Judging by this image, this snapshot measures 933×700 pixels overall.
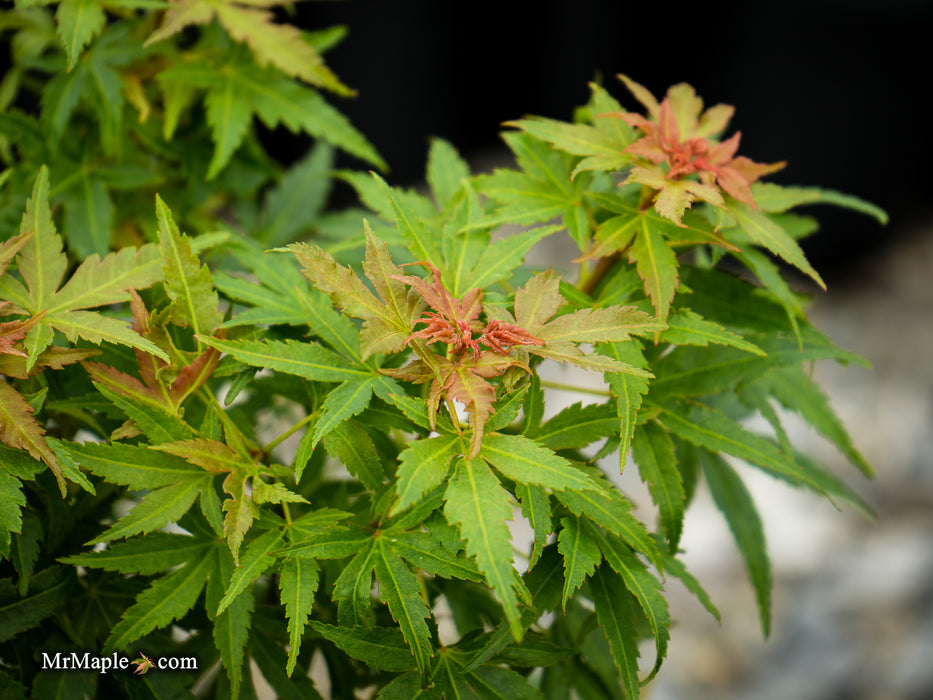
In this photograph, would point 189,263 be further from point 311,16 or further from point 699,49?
point 699,49

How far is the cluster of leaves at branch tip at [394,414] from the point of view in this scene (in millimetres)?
626

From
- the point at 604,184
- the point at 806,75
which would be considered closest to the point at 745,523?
the point at 604,184

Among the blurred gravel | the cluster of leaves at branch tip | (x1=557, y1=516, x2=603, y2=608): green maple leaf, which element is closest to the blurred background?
the blurred gravel

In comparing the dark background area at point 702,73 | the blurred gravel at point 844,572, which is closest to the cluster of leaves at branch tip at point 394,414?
the blurred gravel at point 844,572

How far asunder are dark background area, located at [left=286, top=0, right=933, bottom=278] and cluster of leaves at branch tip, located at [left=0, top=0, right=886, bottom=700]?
205 centimetres

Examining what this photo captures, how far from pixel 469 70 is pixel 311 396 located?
282 cm

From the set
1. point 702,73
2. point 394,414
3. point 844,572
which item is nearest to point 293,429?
point 394,414

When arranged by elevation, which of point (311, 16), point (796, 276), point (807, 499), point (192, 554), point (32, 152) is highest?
point (311, 16)

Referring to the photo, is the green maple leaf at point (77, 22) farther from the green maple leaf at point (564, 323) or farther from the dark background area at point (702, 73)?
the dark background area at point (702, 73)

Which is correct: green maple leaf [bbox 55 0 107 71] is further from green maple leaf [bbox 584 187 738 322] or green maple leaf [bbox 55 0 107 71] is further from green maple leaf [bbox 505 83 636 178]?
green maple leaf [bbox 584 187 738 322]

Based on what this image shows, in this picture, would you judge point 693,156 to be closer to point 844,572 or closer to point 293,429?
point 293,429

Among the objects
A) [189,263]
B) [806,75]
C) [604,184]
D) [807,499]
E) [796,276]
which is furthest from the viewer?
[796,276]

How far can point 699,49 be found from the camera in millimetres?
3010

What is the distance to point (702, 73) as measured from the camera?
303 cm
